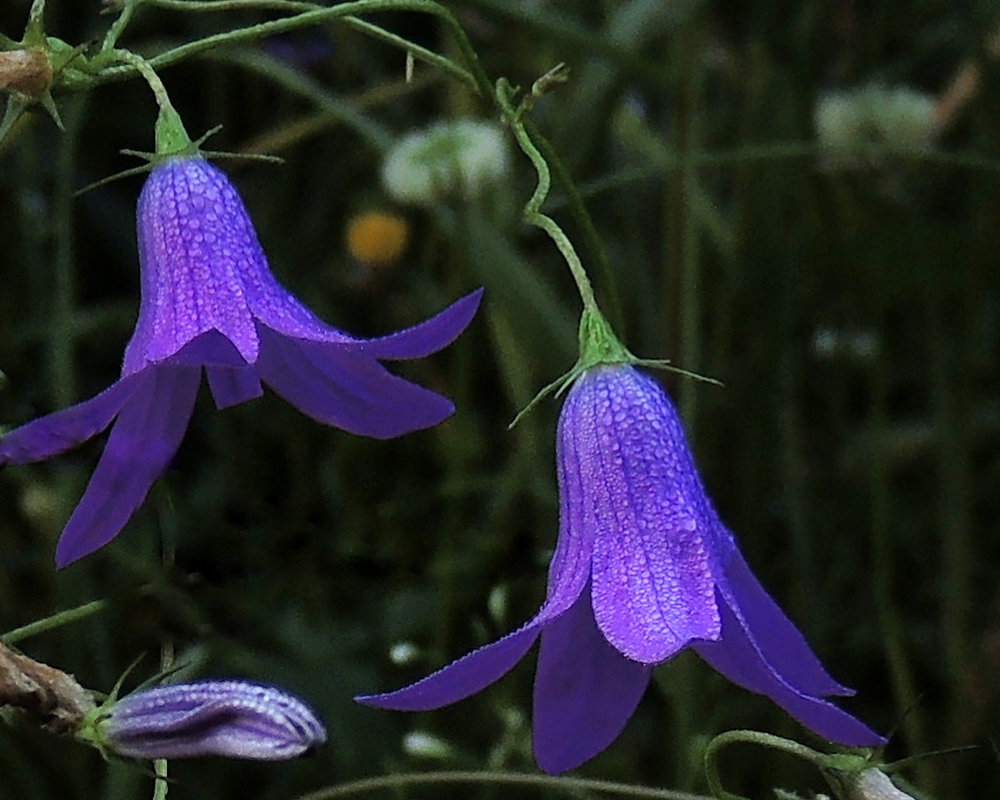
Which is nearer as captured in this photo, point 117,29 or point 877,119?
point 117,29

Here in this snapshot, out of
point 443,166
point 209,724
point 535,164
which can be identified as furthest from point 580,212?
point 443,166

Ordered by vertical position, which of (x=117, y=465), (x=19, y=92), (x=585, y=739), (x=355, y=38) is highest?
(x=355, y=38)

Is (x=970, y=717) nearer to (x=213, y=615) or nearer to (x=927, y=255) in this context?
(x=927, y=255)

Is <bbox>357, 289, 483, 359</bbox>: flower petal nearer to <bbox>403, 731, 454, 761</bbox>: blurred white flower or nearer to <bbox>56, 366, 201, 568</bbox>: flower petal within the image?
<bbox>56, 366, 201, 568</bbox>: flower petal

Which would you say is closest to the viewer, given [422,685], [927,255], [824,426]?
[422,685]

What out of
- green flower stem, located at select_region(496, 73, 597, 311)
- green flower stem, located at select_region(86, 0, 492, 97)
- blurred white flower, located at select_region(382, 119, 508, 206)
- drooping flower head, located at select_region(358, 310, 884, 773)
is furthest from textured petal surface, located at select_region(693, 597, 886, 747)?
blurred white flower, located at select_region(382, 119, 508, 206)

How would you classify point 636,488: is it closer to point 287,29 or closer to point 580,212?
point 580,212

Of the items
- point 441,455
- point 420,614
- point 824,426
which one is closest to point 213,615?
point 420,614
